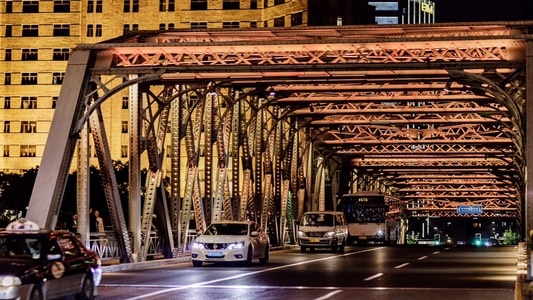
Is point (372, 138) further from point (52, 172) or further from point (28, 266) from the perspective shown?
point (28, 266)

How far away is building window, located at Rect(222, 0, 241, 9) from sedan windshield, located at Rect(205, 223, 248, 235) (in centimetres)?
8076

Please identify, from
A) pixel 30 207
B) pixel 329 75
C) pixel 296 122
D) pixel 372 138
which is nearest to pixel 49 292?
pixel 30 207

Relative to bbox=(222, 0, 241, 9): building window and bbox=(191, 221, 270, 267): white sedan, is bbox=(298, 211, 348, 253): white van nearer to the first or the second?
bbox=(191, 221, 270, 267): white sedan

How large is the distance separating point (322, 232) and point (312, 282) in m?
24.5

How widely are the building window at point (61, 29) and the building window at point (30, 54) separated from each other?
9.41 feet

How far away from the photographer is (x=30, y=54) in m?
116

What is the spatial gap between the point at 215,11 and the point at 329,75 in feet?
252

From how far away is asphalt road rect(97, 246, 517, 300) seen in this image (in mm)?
20500

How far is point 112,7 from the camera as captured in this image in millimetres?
114750

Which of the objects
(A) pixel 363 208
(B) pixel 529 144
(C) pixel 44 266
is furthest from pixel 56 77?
(C) pixel 44 266

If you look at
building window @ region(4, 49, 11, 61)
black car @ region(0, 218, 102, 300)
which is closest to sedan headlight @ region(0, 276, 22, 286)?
black car @ region(0, 218, 102, 300)

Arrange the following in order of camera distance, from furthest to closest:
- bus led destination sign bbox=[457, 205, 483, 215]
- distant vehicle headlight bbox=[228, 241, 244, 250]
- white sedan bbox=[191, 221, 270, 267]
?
bus led destination sign bbox=[457, 205, 483, 215] < distant vehicle headlight bbox=[228, 241, 244, 250] < white sedan bbox=[191, 221, 270, 267]

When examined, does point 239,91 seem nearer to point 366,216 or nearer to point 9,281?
point 366,216

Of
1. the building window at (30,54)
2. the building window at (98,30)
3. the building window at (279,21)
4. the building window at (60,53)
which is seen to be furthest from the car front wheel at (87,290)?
the building window at (30,54)
